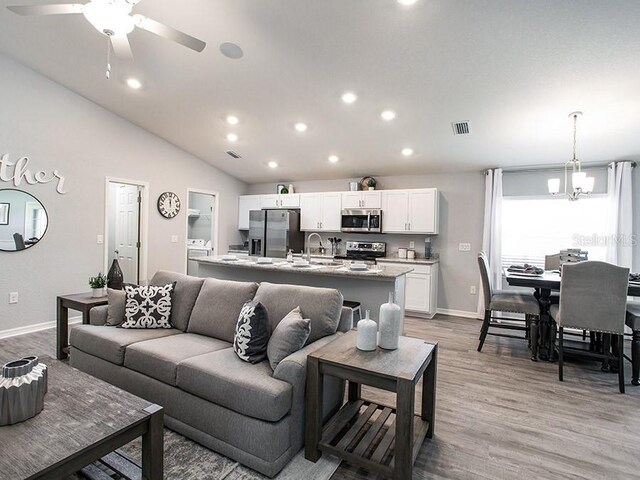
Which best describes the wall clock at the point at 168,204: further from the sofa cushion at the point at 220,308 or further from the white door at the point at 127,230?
the sofa cushion at the point at 220,308

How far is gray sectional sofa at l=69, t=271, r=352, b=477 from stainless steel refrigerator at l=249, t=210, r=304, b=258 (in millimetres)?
3224

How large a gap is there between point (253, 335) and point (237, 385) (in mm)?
357

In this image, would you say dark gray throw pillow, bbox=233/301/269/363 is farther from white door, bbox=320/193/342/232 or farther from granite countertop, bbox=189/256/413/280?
white door, bbox=320/193/342/232

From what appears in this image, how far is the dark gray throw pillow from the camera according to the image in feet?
6.96

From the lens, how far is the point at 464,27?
2598 millimetres

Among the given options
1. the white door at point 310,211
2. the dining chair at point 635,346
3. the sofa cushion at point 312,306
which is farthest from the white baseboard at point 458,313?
the sofa cushion at point 312,306

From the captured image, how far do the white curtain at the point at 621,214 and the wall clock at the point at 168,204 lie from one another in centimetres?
648

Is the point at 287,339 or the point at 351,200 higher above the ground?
the point at 351,200

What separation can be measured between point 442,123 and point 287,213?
3.13m

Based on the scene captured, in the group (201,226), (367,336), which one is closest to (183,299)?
(367,336)

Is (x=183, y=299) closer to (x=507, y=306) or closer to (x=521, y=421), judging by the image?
(x=521, y=421)

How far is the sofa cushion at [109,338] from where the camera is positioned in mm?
2439

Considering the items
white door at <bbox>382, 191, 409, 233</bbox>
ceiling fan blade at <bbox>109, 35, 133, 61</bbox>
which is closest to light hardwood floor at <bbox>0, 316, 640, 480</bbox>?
white door at <bbox>382, 191, 409, 233</bbox>

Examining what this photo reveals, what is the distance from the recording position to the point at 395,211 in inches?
218
